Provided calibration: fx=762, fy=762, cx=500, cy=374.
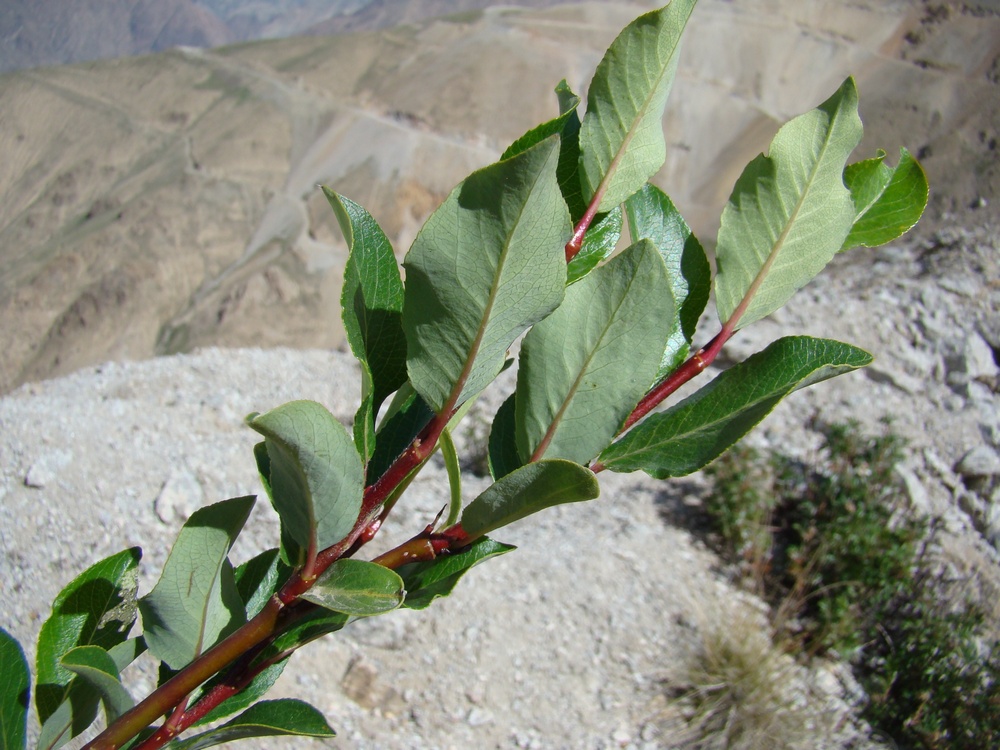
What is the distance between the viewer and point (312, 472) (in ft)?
1.26

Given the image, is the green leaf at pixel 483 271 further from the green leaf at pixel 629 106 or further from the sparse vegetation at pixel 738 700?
the sparse vegetation at pixel 738 700

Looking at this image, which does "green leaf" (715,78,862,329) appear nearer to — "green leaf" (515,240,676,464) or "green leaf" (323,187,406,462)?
"green leaf" (515,240,676,464)

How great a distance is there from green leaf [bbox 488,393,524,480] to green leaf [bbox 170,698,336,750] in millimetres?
200

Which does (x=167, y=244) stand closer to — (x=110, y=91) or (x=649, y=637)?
(x=110, y=91)

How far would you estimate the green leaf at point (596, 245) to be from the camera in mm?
480

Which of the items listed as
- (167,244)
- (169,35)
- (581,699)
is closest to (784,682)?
(581,699)

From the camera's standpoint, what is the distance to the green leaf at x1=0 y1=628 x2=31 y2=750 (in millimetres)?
538

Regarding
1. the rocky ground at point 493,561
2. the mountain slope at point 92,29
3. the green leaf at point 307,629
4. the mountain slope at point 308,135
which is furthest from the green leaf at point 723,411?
the mountain slope at point 92,29

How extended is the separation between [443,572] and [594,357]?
0.56 feet

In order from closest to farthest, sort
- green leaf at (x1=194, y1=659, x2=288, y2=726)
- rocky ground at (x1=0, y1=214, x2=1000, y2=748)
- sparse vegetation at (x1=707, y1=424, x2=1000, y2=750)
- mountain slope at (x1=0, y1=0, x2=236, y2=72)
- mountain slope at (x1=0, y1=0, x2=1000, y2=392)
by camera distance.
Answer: green leaf at (x1=194, y1=659, x2=288, y2=726) < rocky ground at (x1=0, y1=214, x2=1000, y2=748) < sparse vegetation at (x1=707, y1=424, x2=1000, y2=750) < mountain slope at (x1=0, y1=0, x2=1000, y2=392) < mountain slope at (x1=0, y1=0, x2=236, y2=72)

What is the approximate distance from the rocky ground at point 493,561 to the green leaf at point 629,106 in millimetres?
2274

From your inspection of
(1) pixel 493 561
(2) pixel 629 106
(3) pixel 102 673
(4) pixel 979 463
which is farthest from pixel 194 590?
(4) pixel 979 463

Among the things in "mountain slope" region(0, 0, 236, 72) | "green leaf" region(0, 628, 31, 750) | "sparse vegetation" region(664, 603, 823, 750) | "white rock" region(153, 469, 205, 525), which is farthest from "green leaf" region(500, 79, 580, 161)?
"mountain slope" region(0, 0, 236, 72)

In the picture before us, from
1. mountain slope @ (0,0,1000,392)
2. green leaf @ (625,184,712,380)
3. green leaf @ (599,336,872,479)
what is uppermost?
green leaf @ (625,184,712,380)
